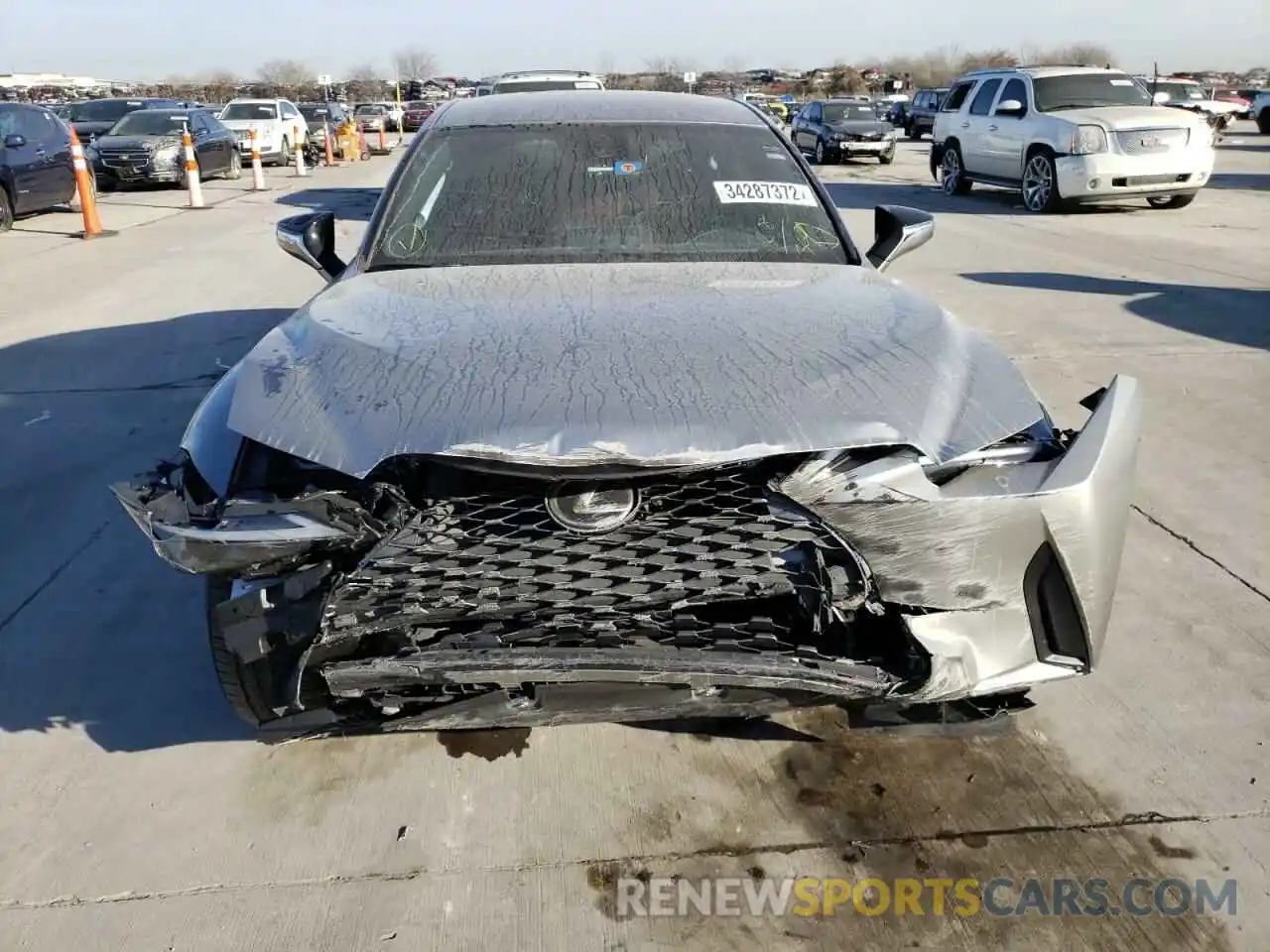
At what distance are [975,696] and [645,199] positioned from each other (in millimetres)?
2022

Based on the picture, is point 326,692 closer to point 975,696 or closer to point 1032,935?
point 975,696

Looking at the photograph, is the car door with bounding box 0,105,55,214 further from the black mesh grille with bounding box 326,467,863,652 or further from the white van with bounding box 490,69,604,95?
the black mesh grille with bounding box 326,467,863,652

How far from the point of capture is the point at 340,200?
16641 mm

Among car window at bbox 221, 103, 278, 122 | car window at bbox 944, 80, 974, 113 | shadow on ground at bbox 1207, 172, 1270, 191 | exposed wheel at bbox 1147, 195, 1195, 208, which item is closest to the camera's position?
exposed wheel at bbox 1147, 195, 1195, 208

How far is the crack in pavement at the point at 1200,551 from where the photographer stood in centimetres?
357

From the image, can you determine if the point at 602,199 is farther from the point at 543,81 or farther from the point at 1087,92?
the point at 1087,92

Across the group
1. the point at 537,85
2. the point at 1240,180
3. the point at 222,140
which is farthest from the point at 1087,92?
the point at 222,140

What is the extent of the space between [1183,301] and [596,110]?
6.06 meters

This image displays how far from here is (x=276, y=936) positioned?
223 centimetres

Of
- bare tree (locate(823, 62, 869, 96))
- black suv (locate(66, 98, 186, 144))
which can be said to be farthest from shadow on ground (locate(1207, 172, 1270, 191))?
bare tree (locate(823, 62, 869, 96))

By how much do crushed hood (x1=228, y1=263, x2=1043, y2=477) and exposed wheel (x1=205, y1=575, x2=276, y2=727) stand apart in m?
0.39

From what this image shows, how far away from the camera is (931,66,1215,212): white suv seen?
41.1 feet

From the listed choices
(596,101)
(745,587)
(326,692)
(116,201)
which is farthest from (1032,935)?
(116,201)

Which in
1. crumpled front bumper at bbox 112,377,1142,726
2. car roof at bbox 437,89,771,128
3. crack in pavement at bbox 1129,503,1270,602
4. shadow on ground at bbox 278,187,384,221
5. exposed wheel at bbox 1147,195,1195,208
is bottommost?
shadow on ground at bbox 278,187,384,221
